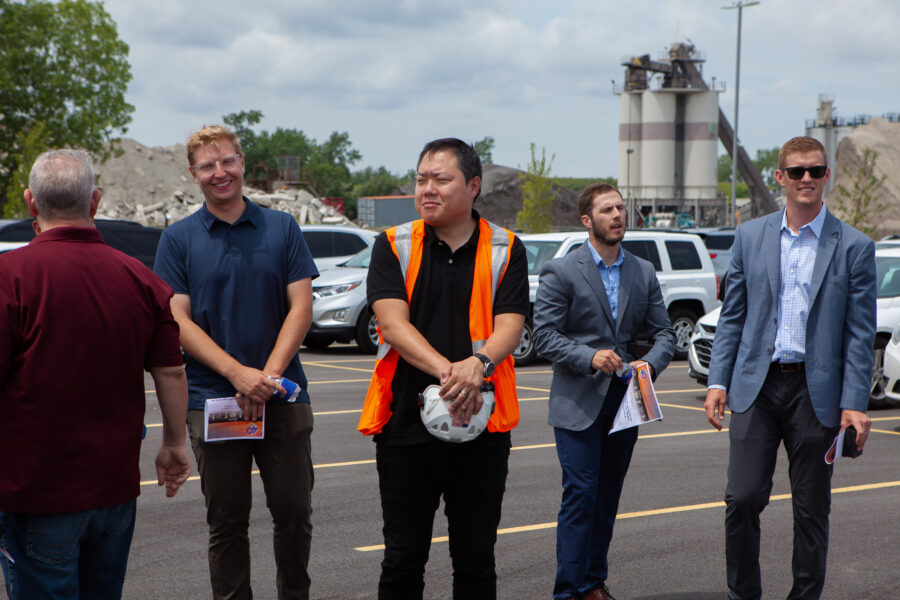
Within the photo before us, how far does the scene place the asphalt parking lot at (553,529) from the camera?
527 centimetres

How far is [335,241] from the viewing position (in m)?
19.4

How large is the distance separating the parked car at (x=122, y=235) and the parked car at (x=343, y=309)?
262cm

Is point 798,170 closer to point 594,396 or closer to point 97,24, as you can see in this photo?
point 594,396

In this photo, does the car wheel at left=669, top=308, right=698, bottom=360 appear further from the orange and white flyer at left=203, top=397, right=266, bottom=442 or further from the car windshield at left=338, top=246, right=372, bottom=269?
the orange and white flyer at left=203, top=397, right=266, bottom=442

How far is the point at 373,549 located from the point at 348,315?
1062 cm

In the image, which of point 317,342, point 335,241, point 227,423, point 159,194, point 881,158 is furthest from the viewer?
point 881,158

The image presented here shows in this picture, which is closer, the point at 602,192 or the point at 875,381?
the point at 602,192

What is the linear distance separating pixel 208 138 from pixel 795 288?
252 cm

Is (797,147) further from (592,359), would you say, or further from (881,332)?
(881,332)

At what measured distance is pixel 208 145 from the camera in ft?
13.9

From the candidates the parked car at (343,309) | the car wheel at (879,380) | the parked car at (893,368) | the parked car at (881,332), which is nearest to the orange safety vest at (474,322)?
the parked car at (881,332)

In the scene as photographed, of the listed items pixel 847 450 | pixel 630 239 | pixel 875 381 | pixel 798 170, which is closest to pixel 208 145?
pixel 798 170

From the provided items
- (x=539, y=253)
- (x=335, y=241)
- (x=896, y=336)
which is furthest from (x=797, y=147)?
(x=335, y=241)

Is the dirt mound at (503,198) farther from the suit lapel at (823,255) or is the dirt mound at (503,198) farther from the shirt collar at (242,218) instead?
the shirt collar at (242,218)
